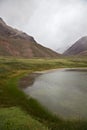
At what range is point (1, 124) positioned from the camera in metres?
26.0

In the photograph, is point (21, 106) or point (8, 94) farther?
point (8, 94)

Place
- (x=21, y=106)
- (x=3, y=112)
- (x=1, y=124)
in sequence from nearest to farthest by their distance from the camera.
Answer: (x=1, y=124)
(x=3, y=112)
(x=21, y=106)

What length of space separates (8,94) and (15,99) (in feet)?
17.2

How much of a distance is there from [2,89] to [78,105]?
70.6 ft

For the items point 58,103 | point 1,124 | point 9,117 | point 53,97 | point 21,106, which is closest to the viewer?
point 1,124

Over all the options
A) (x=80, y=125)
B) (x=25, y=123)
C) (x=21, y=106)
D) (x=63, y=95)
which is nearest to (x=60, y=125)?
(x=80, y=125)

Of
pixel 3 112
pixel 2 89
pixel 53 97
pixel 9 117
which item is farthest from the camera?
pixel 2 89

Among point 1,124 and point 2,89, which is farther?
point 2,89

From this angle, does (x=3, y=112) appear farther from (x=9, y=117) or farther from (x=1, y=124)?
(x=1, y=124)

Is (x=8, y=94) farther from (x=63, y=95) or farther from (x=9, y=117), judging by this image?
(x=9, y=117)

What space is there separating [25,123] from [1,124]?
2.92 meters

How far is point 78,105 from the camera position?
39.9m

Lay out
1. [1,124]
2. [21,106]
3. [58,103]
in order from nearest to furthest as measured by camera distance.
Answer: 1. [1,124]
2. [21,106]
3. [58,103]

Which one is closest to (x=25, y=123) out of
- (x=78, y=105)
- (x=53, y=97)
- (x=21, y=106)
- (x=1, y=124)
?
(x=1, y=124)
